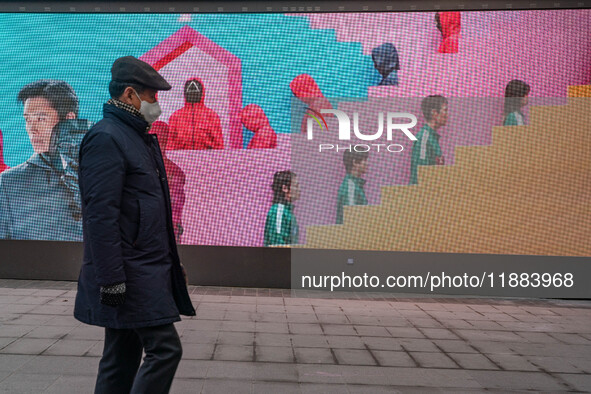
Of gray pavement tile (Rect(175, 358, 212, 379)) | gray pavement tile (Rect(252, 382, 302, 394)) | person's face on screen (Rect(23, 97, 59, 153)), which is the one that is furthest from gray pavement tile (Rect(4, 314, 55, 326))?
person's face on screen (Rect(23, 97, 59, 153))

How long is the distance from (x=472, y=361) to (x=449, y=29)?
473cm

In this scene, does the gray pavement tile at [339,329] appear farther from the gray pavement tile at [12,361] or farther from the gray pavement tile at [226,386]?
the gray pavement tile at [12,361]

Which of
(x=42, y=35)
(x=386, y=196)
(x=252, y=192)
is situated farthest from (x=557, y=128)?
(x=42, y=35)

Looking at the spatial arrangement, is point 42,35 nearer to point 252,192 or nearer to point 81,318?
point 252,192

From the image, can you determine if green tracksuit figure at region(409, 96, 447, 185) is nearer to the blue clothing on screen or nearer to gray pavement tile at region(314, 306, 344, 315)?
gray pavement tile at region(314, 306, 344, 315)

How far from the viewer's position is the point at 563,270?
286 inches

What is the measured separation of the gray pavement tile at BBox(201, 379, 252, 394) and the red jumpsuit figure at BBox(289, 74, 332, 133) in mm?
4503

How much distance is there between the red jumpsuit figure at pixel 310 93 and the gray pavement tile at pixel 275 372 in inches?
164

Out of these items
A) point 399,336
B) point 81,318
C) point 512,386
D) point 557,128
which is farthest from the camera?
point 557,128

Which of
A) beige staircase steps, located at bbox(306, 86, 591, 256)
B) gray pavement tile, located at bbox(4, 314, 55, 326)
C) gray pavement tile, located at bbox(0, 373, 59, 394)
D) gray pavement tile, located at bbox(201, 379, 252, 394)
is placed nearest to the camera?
gray pavement tile, located at bbox(0, 373, 59, 394)

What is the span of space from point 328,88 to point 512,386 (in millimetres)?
4751

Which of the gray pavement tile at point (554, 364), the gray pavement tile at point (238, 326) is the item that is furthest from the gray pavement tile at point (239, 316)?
the gray pavement tile at point (554, 364)

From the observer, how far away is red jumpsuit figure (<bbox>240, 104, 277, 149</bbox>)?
7.45 m

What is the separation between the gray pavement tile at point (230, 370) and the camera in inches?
151
